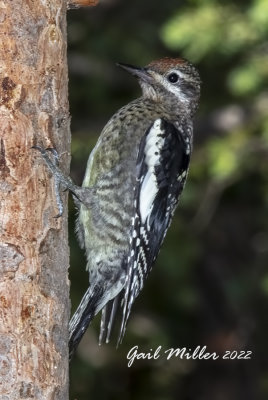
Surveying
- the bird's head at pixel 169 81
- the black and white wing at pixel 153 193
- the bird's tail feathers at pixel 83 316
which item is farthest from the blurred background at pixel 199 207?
the bird's tail feathers at pixel 83 316

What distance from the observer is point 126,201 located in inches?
184

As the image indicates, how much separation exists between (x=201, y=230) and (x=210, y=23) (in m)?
2.27

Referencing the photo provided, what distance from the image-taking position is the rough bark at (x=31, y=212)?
336cm

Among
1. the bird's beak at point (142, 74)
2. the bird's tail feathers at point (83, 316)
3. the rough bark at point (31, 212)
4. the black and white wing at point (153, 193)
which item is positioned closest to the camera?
the rough bark at point (31, 212)

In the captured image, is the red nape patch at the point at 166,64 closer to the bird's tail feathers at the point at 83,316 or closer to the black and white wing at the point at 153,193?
the black and white wing at the point at 153,193

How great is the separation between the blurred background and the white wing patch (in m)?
1.64

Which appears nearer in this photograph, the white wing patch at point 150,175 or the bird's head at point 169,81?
the white wing patch at point 150,175

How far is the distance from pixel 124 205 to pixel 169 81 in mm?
889

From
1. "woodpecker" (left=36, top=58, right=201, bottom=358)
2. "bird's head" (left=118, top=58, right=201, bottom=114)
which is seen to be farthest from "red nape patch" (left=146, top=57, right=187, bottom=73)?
"woodpecker" (left=36, top=58, right=201, bottom=358)

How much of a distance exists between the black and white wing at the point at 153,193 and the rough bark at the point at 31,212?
3.04ft

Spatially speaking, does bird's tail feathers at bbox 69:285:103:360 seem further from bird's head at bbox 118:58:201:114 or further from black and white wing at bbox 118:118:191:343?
bird's head at bbox 118:58:201:114

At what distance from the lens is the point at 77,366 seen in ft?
23.8

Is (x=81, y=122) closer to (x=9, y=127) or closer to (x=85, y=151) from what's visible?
(x=85, y=151)

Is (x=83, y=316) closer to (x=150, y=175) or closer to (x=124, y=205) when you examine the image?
(x=124, y=205)
